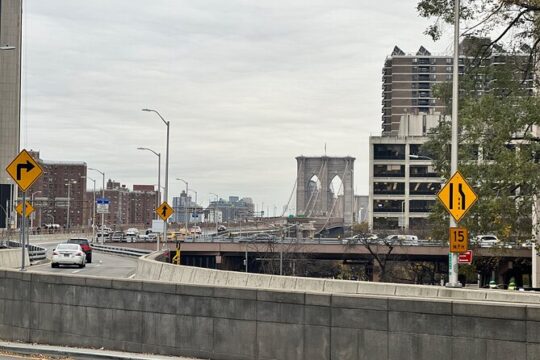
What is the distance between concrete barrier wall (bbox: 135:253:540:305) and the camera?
22094 millimetres

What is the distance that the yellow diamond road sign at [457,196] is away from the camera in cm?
2003

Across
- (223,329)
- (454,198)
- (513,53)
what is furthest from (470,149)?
(223,329)

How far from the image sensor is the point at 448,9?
30172mm

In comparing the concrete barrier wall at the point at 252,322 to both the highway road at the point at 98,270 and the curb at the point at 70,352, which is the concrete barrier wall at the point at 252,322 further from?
the highway road at the point at 98,270

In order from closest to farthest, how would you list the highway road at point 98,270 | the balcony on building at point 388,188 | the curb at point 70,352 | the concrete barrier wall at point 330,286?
the curb at point 70,352, the concrete barrier wall at point 330,286, the highway road at point 98,270, the balcony on building at point 388,188

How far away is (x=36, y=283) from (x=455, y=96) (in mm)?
13763

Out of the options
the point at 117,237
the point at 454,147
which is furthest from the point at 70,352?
the point at 117,237

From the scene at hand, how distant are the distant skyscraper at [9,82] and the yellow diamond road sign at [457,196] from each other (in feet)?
442

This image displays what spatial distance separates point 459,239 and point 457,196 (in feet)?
3.56

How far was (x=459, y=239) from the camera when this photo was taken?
20.2 metres

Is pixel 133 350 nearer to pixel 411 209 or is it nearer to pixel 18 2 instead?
pixel 411 209

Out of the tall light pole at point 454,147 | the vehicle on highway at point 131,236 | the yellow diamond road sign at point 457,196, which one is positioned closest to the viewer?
the yellow diamond road sign at point 457,196

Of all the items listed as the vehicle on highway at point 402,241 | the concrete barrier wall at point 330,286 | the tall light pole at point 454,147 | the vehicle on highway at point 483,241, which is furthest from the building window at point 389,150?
the tall light pole at point 454,147

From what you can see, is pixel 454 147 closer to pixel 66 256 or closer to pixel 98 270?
pixel 98 270
